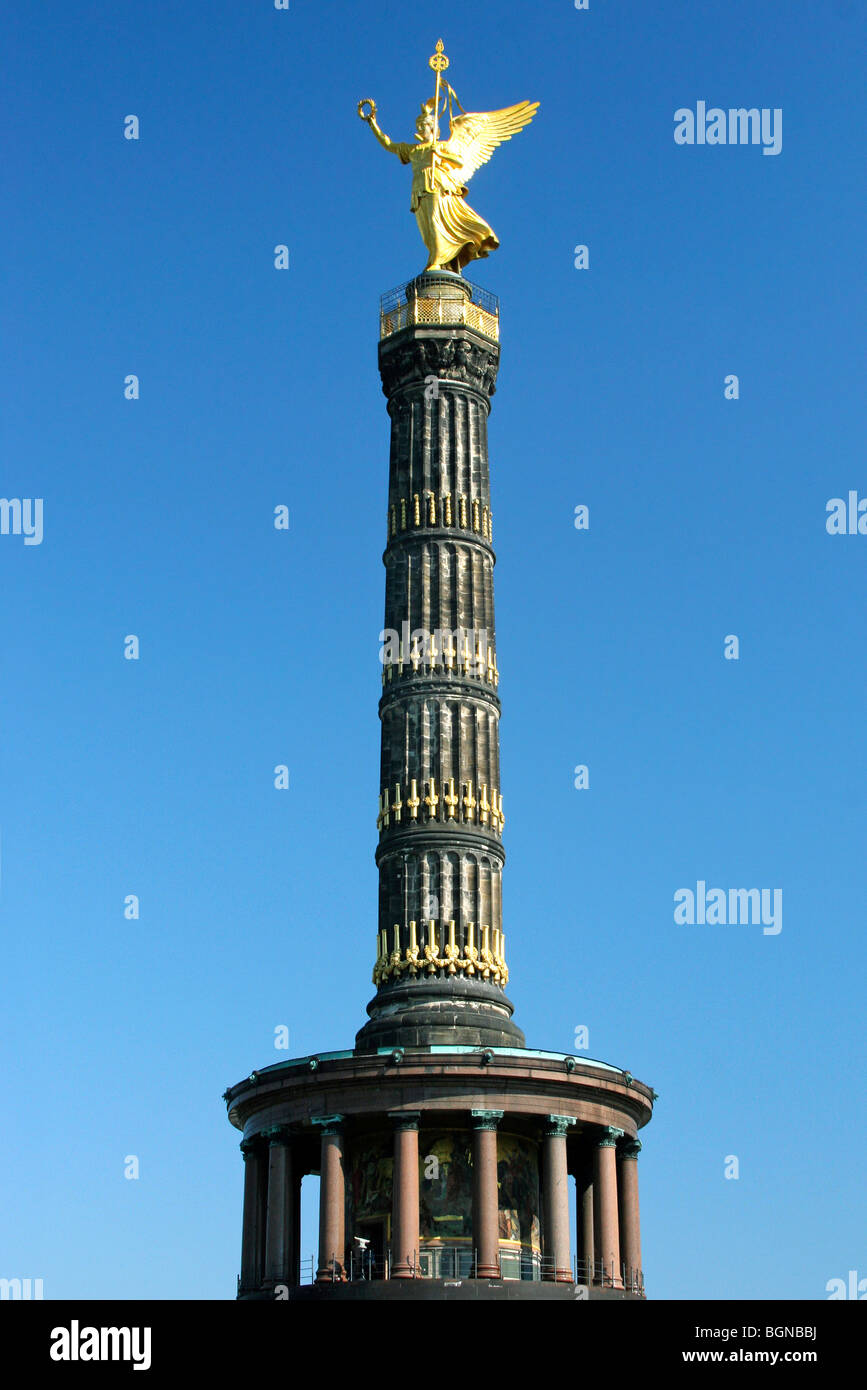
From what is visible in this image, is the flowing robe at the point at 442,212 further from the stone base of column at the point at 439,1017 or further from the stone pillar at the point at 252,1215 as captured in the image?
the stone pillar at the point at 252,1215

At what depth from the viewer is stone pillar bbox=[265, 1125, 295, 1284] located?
45.0 m

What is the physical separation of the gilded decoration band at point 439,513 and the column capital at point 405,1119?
61.8ft

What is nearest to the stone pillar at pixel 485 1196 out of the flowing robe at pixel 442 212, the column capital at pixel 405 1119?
the column capital at pixel 405 1119

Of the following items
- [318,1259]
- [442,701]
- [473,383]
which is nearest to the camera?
[318,1259]

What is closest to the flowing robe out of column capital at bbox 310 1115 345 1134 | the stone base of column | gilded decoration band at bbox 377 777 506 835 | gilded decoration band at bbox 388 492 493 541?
gilded decoration band at bbox 388 492 493 541

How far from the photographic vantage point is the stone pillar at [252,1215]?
46.5m

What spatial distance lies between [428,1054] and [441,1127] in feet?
9.21

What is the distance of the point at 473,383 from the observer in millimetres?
56469

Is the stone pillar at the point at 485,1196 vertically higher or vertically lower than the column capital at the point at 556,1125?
lower

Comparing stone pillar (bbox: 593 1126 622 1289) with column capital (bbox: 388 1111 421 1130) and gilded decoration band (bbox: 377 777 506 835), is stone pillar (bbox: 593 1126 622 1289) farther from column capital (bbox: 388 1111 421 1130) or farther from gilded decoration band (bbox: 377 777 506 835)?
gilded decoration band (bbox: 377 777 506 835)

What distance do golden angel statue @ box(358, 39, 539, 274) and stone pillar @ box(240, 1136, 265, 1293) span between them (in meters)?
29.1
